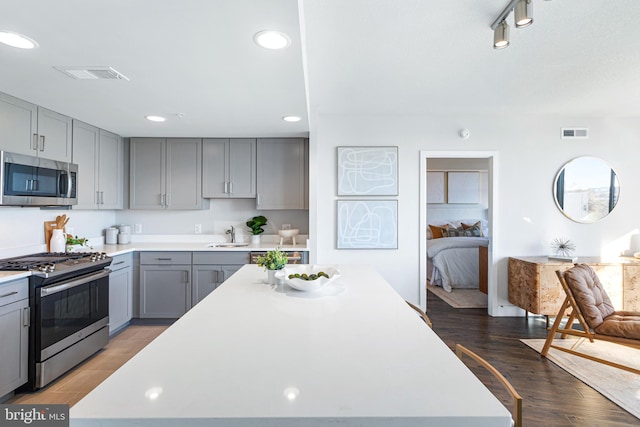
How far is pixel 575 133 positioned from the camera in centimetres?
411

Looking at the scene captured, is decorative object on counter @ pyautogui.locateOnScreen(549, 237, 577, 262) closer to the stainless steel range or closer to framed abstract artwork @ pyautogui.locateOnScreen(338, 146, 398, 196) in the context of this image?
framed abstract artwork @ pyautogui.locateOnScreen(338, 146, 398, 196)

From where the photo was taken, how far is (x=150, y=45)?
5.85 feet

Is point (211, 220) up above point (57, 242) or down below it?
above

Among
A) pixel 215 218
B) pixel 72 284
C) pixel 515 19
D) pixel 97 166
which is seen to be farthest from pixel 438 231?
pixel 72 284

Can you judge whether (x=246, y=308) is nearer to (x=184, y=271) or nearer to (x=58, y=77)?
(x=58, y=77)

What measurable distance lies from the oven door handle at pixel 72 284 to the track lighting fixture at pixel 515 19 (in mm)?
3397

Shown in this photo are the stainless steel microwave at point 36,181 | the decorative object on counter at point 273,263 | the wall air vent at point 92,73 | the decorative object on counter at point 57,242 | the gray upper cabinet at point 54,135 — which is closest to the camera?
the decorative object on counter at point 273,263

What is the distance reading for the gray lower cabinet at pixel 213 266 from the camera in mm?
3701

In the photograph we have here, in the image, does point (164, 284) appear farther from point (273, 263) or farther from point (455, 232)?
point (455, 232)

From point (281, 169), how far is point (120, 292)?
2.19m

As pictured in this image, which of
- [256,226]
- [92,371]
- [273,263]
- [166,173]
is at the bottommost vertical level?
[92,371]

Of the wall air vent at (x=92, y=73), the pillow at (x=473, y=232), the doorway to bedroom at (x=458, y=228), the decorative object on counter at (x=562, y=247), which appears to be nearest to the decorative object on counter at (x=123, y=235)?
the wall air vent at (x=92, y=73)

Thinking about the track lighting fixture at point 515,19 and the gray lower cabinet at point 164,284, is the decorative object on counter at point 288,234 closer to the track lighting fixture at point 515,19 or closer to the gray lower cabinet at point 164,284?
the gray lower cabinet at point 164,284

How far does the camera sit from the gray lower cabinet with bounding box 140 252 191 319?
372 cm
